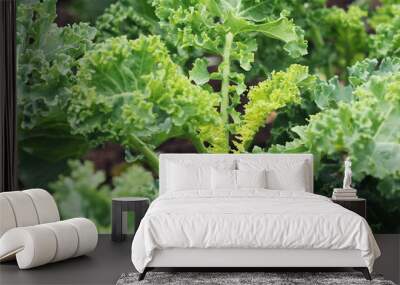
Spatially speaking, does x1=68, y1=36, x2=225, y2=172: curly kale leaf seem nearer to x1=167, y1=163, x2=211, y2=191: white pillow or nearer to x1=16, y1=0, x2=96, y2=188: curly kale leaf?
x1=16, y1=0, x2=96, y2=188: curly kale leaf

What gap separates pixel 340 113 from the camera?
6.70 m

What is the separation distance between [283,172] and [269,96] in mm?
851

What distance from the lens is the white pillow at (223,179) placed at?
20.5ft

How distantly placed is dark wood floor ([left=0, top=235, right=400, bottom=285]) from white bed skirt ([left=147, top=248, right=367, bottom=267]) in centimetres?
38

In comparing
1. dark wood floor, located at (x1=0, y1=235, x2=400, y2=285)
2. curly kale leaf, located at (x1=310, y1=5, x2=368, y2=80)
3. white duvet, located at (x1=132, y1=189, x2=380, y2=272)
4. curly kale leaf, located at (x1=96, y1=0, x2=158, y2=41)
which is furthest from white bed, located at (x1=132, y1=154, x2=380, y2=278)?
curly kale leaf, located at (x1=96, y1=0, x2=158, y2=41)

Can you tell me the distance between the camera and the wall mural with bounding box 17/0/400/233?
22.4 feet

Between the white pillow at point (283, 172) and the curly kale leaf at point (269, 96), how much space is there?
390 millimetres

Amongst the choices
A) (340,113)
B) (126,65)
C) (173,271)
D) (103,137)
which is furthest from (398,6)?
(173,271)

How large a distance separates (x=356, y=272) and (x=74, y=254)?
2128 mm

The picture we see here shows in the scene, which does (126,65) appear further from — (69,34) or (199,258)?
(199,258)

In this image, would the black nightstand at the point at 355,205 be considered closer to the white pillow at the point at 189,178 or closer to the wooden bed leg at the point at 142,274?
the white pillow at the point at 189,178

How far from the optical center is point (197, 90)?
6.87 metres

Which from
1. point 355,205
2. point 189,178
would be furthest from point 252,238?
point 355,205

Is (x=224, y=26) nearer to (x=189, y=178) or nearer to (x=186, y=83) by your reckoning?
(x=186, y=83)
